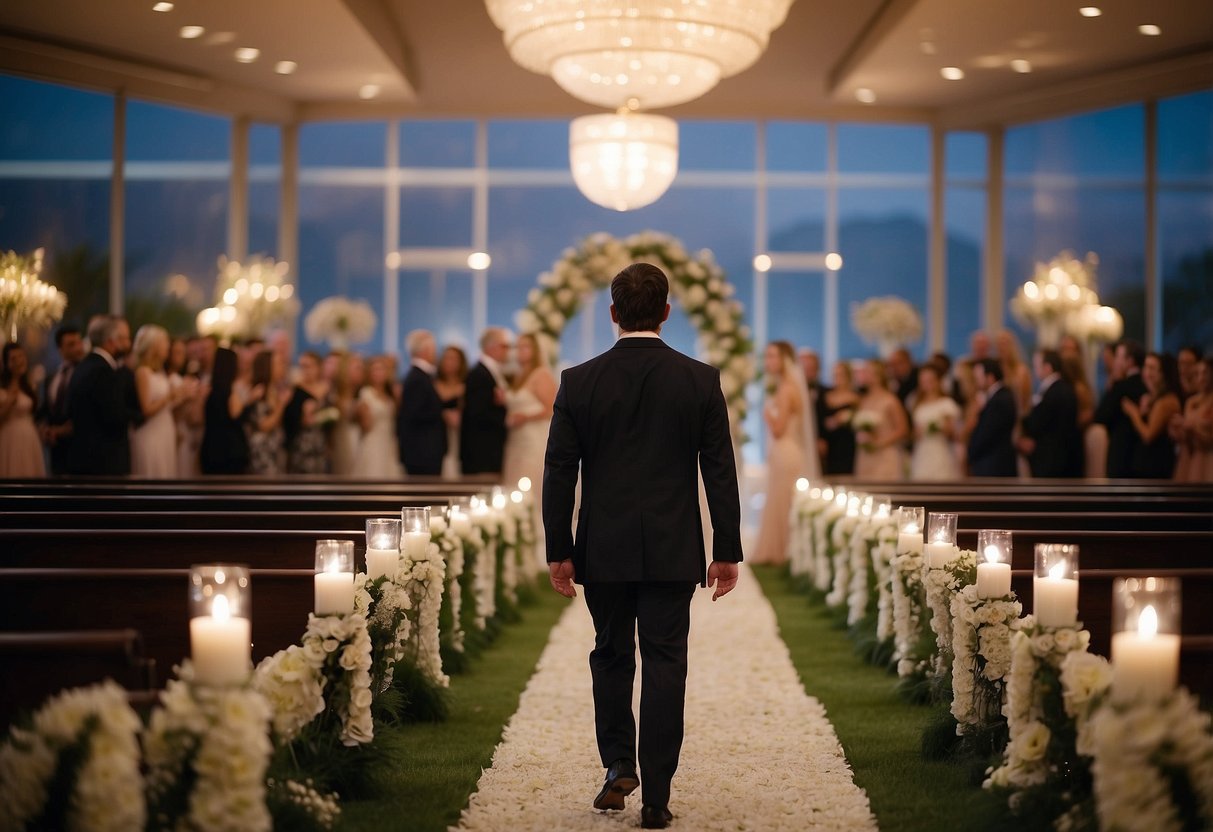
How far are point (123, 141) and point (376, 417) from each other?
14.7 feet

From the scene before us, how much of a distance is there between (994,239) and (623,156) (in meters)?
7.91

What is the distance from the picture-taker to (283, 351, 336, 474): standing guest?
11742 millimetres

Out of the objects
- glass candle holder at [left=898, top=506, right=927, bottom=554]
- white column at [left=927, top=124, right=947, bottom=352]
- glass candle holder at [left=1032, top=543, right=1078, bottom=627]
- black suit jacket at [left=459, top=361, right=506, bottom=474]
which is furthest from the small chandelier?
white column at [left=927, top=124, right=947, bottom=352]

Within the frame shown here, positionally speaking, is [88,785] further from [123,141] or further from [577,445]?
[123,141]

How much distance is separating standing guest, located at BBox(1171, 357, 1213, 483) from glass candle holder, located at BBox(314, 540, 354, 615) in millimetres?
8346

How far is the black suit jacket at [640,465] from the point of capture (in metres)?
3.94

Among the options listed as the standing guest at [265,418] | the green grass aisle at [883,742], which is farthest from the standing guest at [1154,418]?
the standing guest at [265,418]

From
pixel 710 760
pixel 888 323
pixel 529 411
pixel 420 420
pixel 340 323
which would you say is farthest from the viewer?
pixel 340 323

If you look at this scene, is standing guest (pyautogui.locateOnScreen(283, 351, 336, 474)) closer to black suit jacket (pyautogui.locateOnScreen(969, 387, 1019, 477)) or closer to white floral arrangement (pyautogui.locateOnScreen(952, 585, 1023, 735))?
black suit jacket (pyautogui.locateOnScreen(969, 387, 1019, 477))

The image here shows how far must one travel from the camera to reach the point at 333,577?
397 cm

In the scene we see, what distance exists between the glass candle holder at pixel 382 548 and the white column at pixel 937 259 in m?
12.6

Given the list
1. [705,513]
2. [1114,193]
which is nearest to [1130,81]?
[1114,193]

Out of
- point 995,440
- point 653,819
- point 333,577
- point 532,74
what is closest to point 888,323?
point 995,440

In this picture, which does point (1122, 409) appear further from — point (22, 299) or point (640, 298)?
point (22, 299)
